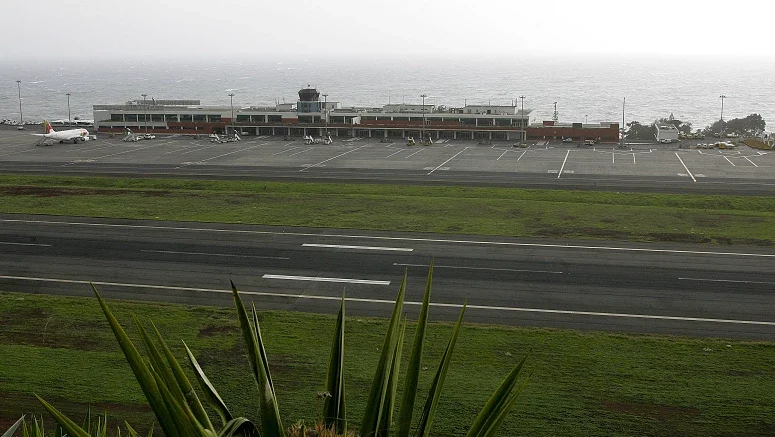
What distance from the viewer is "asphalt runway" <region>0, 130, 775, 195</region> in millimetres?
71375

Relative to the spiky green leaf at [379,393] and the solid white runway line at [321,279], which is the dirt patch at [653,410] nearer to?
the solid white runway line at [321,279]

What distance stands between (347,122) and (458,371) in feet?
307

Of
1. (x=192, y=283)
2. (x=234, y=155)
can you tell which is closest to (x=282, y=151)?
(x=234, y=155)

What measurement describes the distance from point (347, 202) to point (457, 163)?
29.4 meters

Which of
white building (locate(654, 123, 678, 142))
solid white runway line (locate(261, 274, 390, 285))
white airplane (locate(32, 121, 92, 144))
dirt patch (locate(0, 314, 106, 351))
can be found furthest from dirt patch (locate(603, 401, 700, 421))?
white airplane (locate(32, 121, 92, 144))

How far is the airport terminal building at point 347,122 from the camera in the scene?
111312 millimetres

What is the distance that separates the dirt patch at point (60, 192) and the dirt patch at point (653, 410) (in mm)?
45817

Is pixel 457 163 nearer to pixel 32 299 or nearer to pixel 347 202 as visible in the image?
pixel 347 202

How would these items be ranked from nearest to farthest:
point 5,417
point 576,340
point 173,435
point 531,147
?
point 173,435 → point 5,417 → point 576,340 → point 531,147

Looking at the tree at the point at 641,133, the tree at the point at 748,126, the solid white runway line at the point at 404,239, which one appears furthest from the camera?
the tree at the point at 748,126

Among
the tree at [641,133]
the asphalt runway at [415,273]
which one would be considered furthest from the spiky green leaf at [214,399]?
the tree at [641,133]

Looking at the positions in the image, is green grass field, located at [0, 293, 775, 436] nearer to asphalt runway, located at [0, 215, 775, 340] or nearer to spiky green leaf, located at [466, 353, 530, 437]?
asphalt runway, located at [0, 215, 775, 340]

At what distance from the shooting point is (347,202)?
58.4 m

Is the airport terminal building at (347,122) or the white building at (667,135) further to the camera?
the airport terminal building at (347,122)
